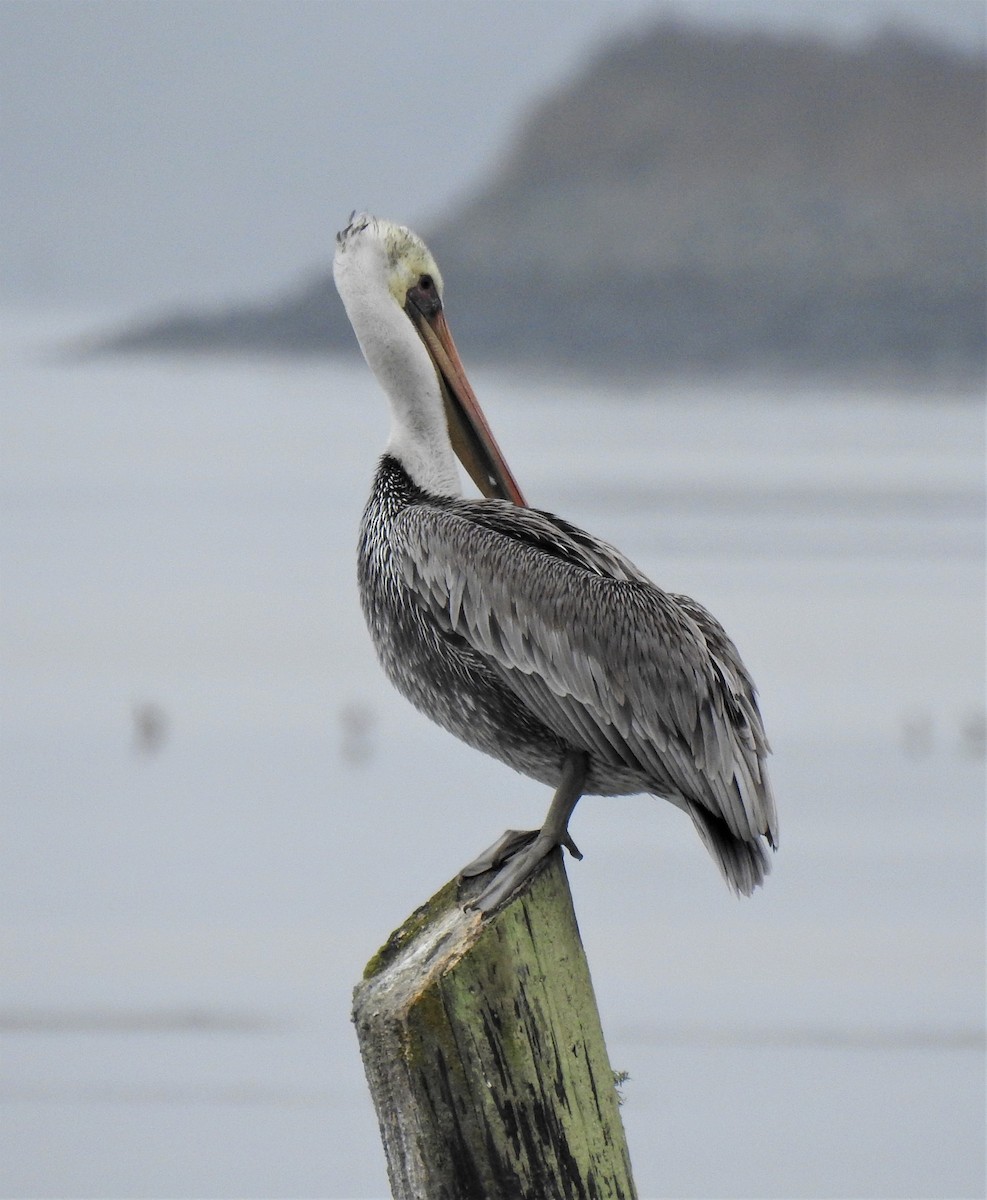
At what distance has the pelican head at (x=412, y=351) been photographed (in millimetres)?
3342

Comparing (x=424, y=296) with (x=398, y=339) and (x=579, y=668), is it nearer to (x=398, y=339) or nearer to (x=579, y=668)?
(x=398, y=339)

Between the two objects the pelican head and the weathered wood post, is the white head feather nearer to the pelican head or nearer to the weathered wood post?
the pelican head

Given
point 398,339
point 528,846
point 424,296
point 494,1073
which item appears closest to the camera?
point 494,1073

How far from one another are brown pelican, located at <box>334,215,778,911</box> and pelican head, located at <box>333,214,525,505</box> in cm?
3

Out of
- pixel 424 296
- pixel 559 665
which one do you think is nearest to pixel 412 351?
pixel 424 296

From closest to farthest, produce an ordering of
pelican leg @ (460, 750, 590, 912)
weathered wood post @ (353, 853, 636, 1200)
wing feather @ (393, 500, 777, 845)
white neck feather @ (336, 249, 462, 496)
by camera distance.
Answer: weathered wood post @ (353, 853, 636, 1200) → pelican leg @ (460, 750, 590, 912) → wing feather @ (393, 500, 777, 845) → white neck feather @ (336, 249, 462, 496)

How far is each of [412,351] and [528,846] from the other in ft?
3.15

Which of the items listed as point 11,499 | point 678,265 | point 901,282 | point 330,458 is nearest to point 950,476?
point 901,282

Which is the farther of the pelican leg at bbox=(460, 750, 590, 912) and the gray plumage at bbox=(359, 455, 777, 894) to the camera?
the gray plumage at bbox=(359, 455, 777, 894)

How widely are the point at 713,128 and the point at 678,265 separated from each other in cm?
135

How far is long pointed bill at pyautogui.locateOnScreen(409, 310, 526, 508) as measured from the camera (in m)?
3.43

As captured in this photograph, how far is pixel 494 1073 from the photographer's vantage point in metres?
2.61

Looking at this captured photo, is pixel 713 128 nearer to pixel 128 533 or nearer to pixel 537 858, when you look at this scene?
pixel 128 533

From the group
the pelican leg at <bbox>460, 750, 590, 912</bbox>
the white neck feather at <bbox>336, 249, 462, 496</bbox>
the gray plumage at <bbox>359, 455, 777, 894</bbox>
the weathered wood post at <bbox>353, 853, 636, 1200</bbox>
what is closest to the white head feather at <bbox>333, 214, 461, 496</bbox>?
the white neck feather at <bbox>336, 249, 462, 496</bbox>
